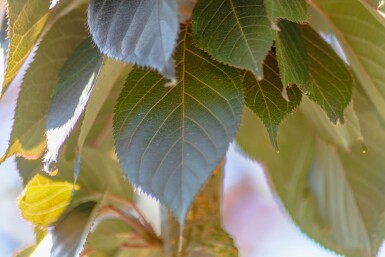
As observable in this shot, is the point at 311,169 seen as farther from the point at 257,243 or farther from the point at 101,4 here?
the point at 257,243

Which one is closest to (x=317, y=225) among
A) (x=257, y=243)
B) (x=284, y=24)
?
(x=284, y=24)

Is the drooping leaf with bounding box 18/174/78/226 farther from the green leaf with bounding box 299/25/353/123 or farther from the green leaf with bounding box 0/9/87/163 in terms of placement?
the green leaf with bounding box 299/25/353/123

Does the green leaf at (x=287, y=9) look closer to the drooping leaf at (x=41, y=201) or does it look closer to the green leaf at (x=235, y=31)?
the green leaf at (x=235, y=31)

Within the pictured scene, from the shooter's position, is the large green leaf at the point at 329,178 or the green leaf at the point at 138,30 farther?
the large green leaf at the point at 329,178

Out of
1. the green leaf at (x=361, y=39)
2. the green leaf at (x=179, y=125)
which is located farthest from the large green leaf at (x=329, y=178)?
the green leaf at (x=179, y=125)

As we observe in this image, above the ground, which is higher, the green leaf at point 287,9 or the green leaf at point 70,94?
the green leaf at point 287,9

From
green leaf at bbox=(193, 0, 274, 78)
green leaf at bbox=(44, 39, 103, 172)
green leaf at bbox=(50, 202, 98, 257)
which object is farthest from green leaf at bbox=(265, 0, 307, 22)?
green leaf at bbox=(50, 202, 98, 257)

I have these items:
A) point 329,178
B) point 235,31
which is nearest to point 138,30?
point 235,31
